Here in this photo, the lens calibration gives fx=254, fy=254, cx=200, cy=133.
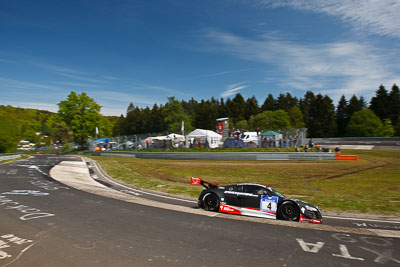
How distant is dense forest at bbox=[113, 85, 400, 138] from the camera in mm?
69688

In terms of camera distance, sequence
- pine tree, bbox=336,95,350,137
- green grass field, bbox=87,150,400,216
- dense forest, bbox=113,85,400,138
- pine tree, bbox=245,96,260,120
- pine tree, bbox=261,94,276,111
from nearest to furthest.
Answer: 1. green grass field, bbox=87,150,400,216
2. dense forest, bbox=113,85,400,138
3. pine tree, bbox=336,95,350,137
4. pine tree, bbox=245,96,260,120
5. pine tree, bbox=261,94,276,111

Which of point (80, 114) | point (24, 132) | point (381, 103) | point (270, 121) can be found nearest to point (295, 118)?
point (270, 121)

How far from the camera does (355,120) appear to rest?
70750 millimetres

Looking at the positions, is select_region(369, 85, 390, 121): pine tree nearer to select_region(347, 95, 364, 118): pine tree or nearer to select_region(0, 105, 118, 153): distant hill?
select_region(347, 95, 364, 118): pine tree

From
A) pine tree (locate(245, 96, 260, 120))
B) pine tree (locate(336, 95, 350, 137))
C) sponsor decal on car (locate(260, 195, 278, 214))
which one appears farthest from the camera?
pine tree (locate(245, 96, 260, 120))

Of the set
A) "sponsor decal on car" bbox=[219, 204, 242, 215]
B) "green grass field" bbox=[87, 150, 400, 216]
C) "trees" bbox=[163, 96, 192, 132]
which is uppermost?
"trees" bbox=[163, 96, 192, 132]

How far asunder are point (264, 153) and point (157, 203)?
19.1 metres

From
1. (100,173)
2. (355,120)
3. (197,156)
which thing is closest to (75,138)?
(197,156)

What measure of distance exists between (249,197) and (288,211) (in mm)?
1319

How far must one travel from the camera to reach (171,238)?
612 centimetres

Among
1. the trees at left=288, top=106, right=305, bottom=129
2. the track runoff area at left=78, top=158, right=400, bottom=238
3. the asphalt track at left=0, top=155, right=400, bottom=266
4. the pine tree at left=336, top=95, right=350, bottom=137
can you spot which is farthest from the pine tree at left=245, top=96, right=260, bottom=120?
the asphalt track at left=0, top=155, right=400, bottom=266

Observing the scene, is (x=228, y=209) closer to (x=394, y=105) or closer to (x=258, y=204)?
(x=258, y=204)

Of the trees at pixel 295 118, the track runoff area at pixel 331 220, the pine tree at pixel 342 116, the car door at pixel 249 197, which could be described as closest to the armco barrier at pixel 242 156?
the track runoff area at pixel 331 220

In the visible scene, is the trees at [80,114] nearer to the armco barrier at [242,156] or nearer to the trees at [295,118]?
the armco barrier at [242,156]
